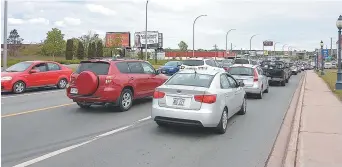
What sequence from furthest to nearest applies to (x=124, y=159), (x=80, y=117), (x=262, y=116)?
(x=262, y=116) → (x=80, y=117) → (x=124, y=159)

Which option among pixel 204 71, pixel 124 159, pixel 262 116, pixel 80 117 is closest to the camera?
pixel 124 159

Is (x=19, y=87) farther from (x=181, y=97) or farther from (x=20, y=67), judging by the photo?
(x=181, y=97)

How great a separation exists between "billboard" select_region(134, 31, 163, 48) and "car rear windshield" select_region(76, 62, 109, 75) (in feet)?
256

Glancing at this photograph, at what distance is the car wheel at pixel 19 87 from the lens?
16.4m

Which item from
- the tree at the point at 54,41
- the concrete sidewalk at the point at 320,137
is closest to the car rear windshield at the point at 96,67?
the concrete sidewalk at the point at 320,137

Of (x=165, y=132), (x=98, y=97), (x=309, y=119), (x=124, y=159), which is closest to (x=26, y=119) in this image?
(x=98, y=97)

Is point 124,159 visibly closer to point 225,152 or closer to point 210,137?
point 225,152

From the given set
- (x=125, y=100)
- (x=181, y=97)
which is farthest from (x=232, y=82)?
(x=125, y=100)

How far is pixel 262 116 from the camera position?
36.3 ft

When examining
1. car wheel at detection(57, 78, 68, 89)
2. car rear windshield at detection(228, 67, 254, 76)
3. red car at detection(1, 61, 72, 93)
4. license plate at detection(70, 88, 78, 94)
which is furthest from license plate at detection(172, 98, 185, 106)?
car wheel at detection(57, 78, 68, 89)

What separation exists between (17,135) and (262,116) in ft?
23.0

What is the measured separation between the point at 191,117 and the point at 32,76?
11958 mm

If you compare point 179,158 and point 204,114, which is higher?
point 204,114

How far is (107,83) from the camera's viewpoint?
10.7 meters
